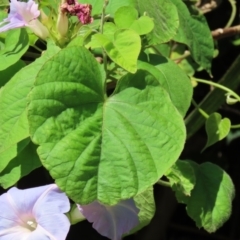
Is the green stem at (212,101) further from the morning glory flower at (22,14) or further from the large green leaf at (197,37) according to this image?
the morning glory flower at (22,14)

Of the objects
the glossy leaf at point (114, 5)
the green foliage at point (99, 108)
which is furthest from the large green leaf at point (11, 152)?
the glossy leaf at point (114, 5)

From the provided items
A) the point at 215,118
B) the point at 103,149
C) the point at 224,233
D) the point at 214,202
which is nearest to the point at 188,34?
the point at 215,118

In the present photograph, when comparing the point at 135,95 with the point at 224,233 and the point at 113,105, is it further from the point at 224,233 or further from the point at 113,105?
the point at 224,233

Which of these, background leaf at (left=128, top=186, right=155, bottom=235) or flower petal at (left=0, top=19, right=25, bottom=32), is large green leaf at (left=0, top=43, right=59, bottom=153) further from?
background leaf at (left=128, top=186, right=155, bottom=235)

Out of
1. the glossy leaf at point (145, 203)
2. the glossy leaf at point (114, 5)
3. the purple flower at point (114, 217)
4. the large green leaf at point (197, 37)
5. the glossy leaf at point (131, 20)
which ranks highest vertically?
the glossy leaf at point (131, 20)

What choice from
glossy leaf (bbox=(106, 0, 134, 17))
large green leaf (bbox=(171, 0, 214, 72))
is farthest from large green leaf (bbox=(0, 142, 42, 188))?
large green leaf (bbox=(171, 0, 214, 72))
